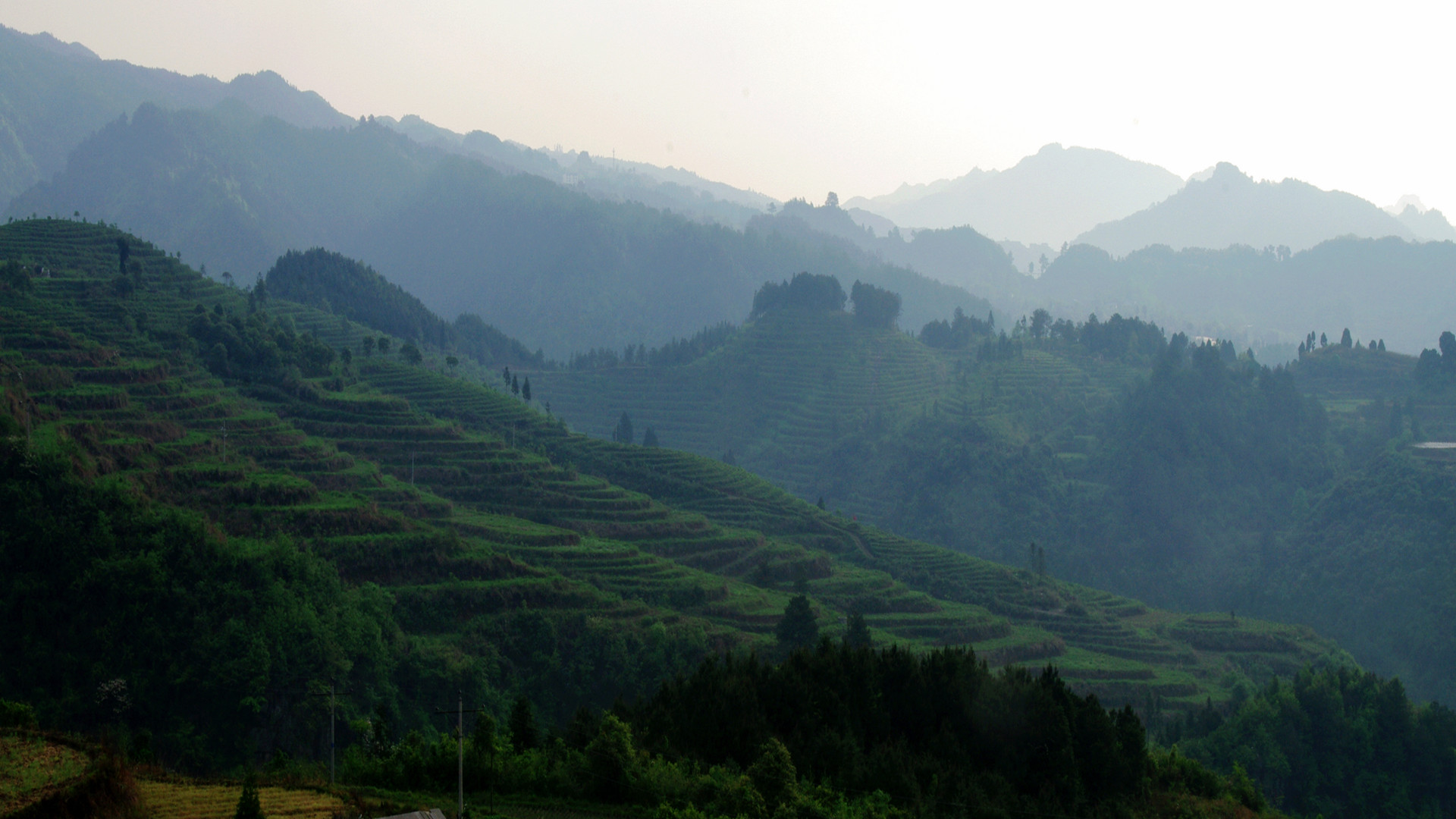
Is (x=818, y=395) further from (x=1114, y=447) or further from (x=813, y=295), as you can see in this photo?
(x=1114, y=447)

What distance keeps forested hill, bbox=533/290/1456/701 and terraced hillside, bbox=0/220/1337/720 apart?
14808mm

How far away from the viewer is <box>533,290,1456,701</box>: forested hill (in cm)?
7675

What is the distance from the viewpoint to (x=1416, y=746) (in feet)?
135

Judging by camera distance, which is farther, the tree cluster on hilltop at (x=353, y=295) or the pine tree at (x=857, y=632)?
the tree cluster on hilltop at (x=353, y=295)

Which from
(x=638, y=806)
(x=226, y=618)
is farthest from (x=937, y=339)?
(x=638, y=806)

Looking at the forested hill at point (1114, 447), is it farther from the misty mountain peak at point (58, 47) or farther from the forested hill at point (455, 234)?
the misty mountain peak at point (58, 47)

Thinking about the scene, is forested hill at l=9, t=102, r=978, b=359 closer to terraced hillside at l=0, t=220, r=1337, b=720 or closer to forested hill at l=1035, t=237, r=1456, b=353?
forested hill at l=1035, t=237, r=1456, b=353

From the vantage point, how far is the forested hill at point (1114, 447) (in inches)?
3022

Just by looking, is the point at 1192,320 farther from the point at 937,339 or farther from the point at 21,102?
the point at 21,102

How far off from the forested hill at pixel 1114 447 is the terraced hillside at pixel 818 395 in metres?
0.24

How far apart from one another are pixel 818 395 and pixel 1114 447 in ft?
92.3

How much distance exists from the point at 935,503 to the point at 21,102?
160 metres

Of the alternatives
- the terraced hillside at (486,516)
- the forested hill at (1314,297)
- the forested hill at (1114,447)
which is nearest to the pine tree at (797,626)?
the terraced hillside at (486,516)

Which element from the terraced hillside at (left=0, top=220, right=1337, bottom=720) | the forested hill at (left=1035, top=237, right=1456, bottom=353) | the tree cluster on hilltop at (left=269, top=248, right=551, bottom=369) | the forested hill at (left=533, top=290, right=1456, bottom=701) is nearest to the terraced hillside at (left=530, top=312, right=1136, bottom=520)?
the forested hill at (left=533, top=290, right=1456, bottom=701)
